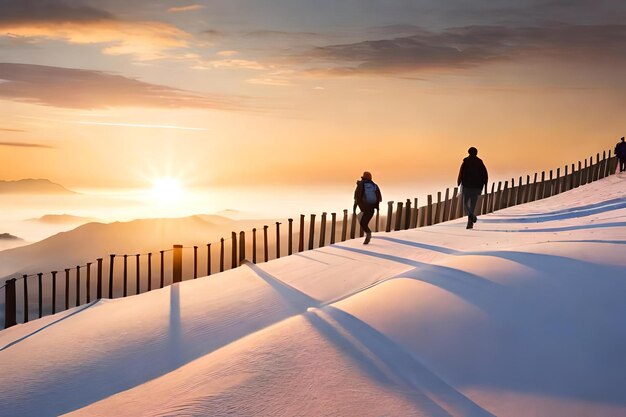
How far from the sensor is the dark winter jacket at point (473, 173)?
18.1m

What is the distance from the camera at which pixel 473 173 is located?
18.1 metres

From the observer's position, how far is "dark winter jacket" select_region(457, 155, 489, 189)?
18141 mm

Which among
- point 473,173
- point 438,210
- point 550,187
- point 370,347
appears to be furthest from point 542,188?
point 370,347

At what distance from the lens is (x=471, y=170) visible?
1812cm

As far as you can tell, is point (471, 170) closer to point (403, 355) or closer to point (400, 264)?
point (400, 264)

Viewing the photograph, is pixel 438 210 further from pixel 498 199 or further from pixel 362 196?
pixel 362 196

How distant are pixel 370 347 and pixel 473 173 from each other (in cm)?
1100

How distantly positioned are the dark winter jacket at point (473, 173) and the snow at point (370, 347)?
4928 mm

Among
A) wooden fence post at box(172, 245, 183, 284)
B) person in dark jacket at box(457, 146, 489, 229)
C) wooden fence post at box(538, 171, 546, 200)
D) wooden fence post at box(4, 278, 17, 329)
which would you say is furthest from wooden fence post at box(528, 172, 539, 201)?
wooden fence post at box(4, 278, 17, 329)

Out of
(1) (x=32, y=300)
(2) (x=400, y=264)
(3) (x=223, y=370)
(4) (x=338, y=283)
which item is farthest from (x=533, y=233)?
(1) (x=32, y=300)

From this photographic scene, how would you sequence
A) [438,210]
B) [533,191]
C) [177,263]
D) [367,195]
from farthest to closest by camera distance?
[533,191], [438,210], [177,263], [367,195]

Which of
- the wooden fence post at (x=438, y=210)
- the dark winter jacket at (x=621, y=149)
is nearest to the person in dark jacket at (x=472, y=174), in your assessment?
the wooden fence post at (x=438, y=210)

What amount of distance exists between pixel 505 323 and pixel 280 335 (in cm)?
282

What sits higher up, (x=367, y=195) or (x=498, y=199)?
(x=367, y=195)
